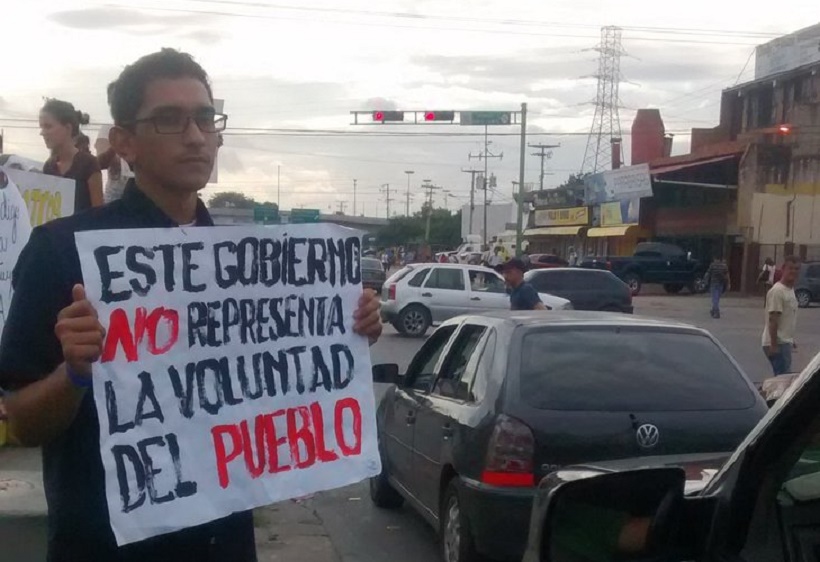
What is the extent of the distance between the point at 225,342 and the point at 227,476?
332 millimetres

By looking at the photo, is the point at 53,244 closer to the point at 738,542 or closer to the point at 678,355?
the point at 738,542

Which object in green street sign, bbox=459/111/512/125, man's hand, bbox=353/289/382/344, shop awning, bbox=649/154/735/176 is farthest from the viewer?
shop awning, bbox=649/154/735/176

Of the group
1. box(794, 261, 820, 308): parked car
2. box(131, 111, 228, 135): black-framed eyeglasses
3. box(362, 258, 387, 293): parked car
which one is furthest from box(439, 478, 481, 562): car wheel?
box(794, 261, 820, 308): parked car

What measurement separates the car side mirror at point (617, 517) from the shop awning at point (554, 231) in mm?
62249

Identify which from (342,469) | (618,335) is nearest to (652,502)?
(342,469)

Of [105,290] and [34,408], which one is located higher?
[105,290]

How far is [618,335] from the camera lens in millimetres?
6445

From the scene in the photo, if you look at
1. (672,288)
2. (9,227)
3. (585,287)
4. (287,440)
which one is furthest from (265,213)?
(287,440)

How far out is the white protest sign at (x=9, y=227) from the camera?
21.0 feet

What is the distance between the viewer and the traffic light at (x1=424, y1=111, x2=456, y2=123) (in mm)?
49688

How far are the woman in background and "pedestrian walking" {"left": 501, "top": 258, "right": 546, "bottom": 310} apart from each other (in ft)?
20.6

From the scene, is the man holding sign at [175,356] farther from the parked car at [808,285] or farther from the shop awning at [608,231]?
the shop awning at [608,231]

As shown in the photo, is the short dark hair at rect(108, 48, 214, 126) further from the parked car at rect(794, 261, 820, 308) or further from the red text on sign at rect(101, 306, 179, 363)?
the parked car at rect(794, 261, 820, 308)

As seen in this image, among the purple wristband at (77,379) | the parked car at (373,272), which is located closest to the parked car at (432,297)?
the parked car at (373,272)
